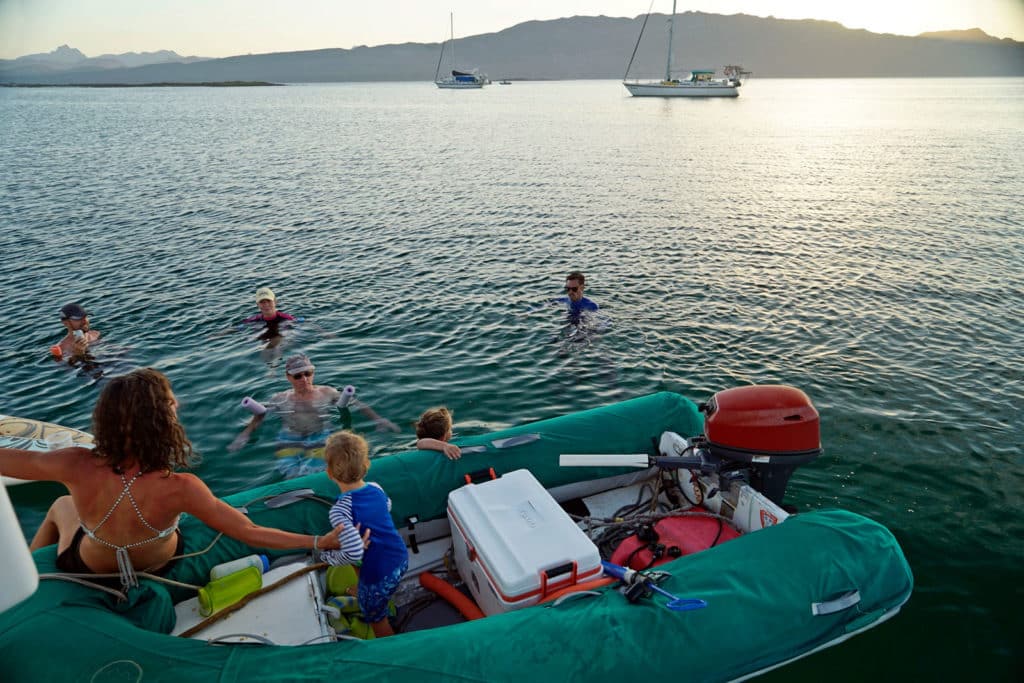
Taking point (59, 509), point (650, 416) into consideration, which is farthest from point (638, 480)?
point (59, 509)

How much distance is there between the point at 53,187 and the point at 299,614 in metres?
28.0

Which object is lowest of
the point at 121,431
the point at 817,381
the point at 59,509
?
the point at 817,381

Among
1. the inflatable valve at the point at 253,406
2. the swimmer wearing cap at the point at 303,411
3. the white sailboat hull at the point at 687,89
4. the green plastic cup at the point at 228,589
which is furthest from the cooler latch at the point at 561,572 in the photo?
the white sailboat hull at the point at 687,89

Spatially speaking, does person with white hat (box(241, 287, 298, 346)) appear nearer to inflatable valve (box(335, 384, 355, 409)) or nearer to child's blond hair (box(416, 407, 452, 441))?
inflatable valve (box(335, 384, 355, 409))

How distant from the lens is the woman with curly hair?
3434 millimetres

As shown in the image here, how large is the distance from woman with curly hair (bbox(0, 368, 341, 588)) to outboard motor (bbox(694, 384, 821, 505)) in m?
3.06

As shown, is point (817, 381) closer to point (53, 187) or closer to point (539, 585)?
point (539, 585)

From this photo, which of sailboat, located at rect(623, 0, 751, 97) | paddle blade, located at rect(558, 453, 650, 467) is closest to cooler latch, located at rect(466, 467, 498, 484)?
paddle blade, located at rect(558, 453, 650, 467)

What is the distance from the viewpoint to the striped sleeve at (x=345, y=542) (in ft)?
13.1

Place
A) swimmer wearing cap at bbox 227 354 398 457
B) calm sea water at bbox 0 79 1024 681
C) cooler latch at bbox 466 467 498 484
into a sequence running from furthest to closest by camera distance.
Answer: swimmer wearing cap at bbox 227 354 398 457 < calm sea water at bbox 0 79 1024 681 < cooler latch at bbox 466 467 498 484

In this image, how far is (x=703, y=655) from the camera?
12.6ft

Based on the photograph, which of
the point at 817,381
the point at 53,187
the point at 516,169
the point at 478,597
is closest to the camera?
the point at 478,597

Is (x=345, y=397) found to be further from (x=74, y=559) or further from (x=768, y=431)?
(x=768, y=431)

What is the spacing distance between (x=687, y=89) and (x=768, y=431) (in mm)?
105037
